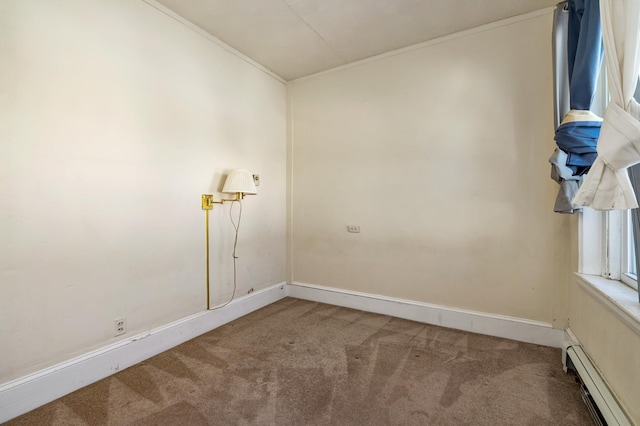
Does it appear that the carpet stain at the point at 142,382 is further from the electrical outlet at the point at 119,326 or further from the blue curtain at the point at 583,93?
the blue curtain at the point at 583,93

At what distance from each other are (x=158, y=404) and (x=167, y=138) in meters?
2.01

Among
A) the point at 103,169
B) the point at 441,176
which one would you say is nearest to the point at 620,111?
the point at 441,176

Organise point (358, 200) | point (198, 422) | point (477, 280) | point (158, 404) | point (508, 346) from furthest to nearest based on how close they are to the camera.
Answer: point (358, 200) < point (477, 280) < point (508, 346) < point (158, 404) < point (198, 422)

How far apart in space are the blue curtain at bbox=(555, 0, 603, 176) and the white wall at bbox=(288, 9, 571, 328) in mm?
613

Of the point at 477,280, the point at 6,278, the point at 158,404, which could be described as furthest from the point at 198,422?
the point at 477,280

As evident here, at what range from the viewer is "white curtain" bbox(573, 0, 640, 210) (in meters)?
1.18

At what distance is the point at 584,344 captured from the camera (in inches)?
78.1

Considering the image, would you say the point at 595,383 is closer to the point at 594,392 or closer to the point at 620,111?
the point at 594,392

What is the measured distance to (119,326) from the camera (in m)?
2.14

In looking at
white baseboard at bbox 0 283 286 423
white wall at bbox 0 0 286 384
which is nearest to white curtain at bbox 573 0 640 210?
white wall at bbox 0 0 286 384

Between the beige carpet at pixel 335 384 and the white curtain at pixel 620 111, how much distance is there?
133 cm

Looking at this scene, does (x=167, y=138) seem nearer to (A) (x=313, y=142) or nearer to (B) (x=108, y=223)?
(B) (x=108, y=223)

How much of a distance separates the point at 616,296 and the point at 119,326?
3252 mm

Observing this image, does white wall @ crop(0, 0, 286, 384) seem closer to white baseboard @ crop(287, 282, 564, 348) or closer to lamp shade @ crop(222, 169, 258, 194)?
lamp shade @ crop(222, 169, 258, 194)
